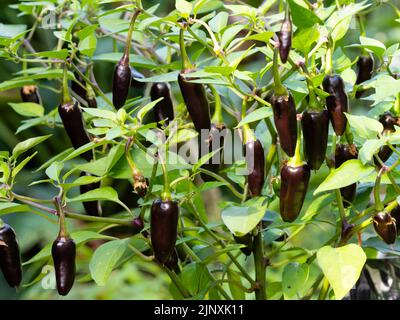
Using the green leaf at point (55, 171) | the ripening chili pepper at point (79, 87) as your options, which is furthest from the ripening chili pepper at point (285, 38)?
the ripening chili pepper at point (79, 87)

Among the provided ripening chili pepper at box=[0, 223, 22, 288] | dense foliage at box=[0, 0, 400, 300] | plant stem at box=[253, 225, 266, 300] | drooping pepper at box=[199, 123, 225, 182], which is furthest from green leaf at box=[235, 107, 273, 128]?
ripening chili pepper at box=[0, 223, 22, 288]

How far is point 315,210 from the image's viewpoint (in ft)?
3.05

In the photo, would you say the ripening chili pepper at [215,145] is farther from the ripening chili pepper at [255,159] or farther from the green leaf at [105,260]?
the green leaf at [105,260]

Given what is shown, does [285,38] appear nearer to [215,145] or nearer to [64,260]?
[215,145]

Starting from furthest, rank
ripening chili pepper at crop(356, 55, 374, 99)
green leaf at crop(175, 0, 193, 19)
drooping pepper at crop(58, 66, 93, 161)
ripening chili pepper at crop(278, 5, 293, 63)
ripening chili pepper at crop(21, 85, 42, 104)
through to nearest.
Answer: ripening chili pepper at crop(21, 85, 42, 104)
ripening chili pepper at crop(356, 55, 374, 99)
drooping pepper at crop(58, 66, 93, 161)
green leaf at crop(175, 0, 193, 19)
ripening chili pepper at crop(278, 5, 293, 63)

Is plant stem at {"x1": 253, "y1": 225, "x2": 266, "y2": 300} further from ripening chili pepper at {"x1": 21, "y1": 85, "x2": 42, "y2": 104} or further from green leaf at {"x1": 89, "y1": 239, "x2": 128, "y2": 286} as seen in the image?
ripening chili pepper at {"x1": 21, "y1": 85, "x2": 42, "y2": 104}

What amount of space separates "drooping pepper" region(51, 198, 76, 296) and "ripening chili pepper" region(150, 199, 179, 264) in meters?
0.11

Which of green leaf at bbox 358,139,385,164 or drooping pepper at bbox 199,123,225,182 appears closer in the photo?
green leaf at bbox 358,139,385,164

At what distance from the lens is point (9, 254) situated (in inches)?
34.0

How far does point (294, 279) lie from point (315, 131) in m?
0.23

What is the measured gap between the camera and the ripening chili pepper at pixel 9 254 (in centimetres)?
86

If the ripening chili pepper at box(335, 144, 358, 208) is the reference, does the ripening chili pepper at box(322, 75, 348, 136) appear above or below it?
above

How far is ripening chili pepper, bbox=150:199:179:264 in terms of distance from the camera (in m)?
0.79
